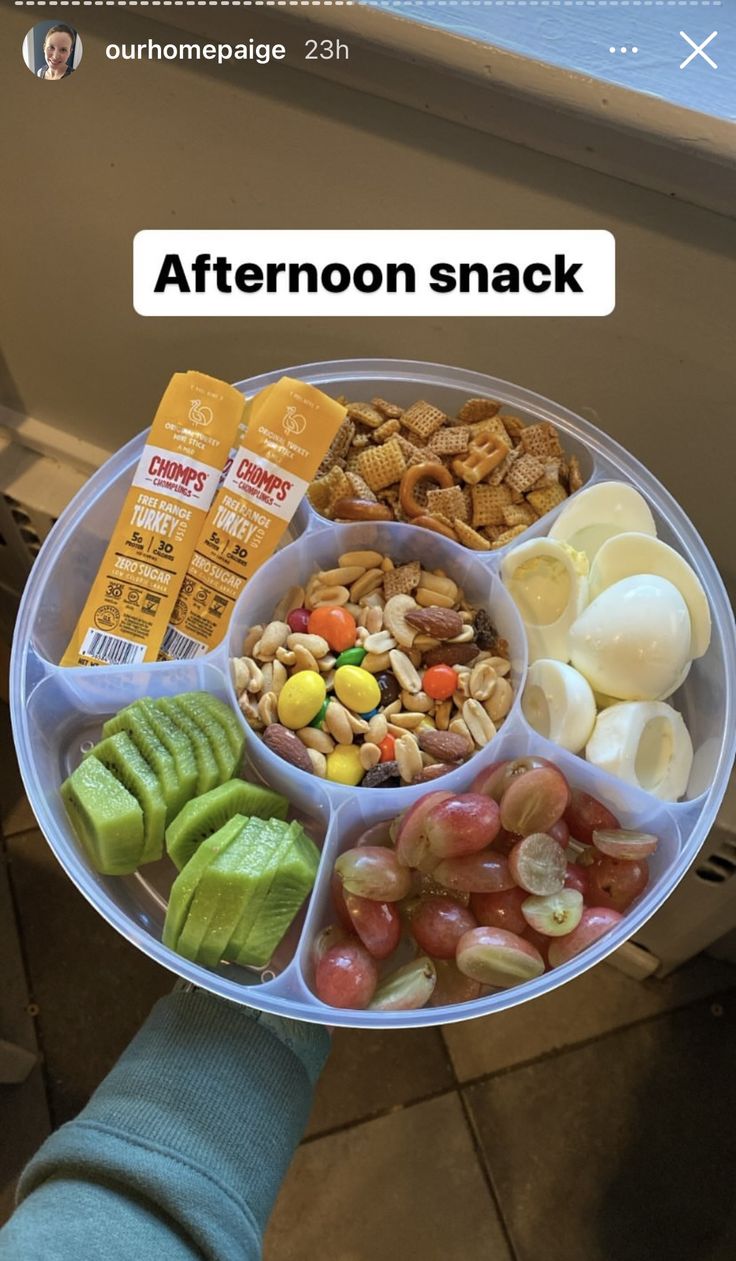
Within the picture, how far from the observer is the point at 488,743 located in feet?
2.20

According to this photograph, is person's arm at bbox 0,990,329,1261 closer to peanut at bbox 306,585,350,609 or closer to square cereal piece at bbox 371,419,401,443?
peanut at bbox 306,585,350,609

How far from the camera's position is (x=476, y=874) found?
625 millimetres

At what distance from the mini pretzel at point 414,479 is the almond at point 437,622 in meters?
0.08

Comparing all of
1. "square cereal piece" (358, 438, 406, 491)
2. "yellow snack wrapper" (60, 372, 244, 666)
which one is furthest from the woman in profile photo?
"square cereal piece" (358, 438, 406, 491)

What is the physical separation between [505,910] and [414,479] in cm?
33

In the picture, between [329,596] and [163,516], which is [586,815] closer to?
[329,596]

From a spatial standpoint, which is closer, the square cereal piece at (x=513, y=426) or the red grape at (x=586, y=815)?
the red grape at (x=586, y=815)

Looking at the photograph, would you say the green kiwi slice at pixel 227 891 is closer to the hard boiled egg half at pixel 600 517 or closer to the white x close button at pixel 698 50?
the hard boiled egg half at pixel 600 517

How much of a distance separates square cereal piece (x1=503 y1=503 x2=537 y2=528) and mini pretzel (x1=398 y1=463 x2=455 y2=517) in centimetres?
5

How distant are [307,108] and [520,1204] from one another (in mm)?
1120

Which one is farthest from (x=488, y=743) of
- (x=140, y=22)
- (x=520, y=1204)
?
(x=520, y=1204)

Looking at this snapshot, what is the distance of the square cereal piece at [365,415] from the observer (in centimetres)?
78

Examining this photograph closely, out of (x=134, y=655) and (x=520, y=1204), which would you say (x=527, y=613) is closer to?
(x=134, y=655)

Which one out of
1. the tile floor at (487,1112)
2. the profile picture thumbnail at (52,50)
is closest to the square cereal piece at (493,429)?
the profile picture thumbnail at (52,50)
